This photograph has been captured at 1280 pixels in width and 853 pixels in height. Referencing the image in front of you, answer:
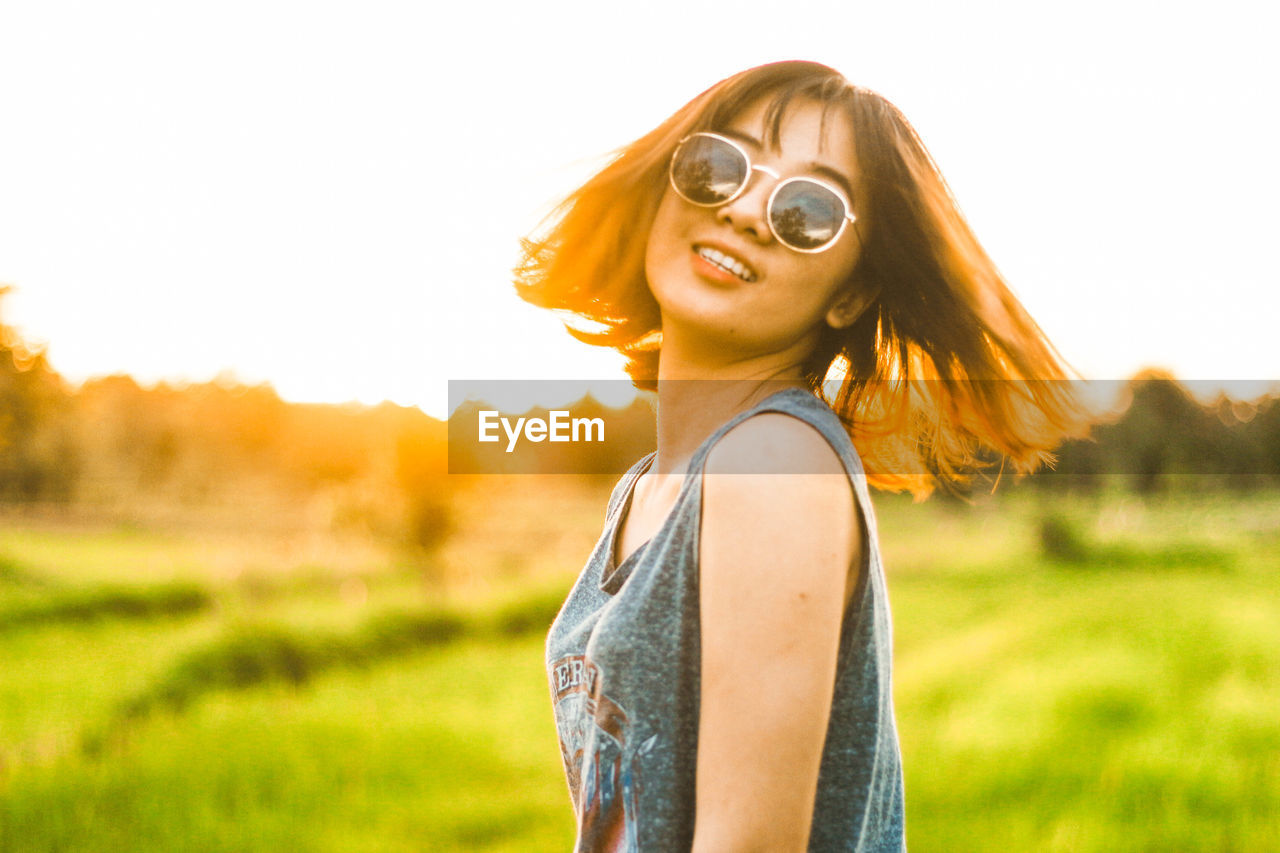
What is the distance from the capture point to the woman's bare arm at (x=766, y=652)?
103cm

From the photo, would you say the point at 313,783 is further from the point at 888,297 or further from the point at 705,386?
the point at 888,297

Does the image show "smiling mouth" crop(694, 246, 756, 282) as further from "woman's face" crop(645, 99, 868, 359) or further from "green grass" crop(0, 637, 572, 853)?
"green grass" crop(0, 637, 572, 853)

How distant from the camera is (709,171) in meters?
1.33

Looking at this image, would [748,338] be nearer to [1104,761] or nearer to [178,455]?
[1104,761]

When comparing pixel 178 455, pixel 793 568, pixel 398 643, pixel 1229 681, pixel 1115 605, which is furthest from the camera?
pixel 178 455

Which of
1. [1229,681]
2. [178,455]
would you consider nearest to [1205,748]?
[1229,681]

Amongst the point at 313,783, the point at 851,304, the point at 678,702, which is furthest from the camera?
the point at 313,783

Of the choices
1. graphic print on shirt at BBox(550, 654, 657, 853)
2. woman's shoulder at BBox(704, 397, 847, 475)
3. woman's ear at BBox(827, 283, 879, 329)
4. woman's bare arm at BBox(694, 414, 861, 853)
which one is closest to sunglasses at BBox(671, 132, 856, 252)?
woman's ear at BBox(827, 283, 879, 329)

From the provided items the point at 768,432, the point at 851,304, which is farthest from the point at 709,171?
the point at 768,432

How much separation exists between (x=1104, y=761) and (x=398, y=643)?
38.3 ft

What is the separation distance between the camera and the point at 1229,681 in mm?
12602

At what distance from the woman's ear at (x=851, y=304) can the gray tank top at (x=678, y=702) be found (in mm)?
228

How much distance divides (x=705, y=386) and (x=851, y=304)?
10.7 inches

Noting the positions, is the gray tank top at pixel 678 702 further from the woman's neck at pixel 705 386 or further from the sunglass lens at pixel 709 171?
the sunglass lens at pixel 709 171
